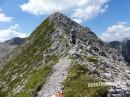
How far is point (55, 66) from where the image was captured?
8294cm

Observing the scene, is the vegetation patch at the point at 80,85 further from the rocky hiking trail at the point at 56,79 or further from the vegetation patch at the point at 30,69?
the vegetation patch at the point at 30,69

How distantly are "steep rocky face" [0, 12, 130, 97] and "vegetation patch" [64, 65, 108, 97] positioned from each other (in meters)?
0.25

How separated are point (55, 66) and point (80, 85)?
21.2m

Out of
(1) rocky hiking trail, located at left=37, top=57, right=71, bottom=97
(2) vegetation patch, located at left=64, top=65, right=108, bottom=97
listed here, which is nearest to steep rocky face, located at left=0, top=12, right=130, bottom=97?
(1) rocky hiking trail, located at left=37, top=57, right=71, bottom=97

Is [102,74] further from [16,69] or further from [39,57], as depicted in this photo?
[16,69]

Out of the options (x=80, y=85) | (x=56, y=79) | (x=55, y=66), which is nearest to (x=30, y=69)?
(x=55, y=66)

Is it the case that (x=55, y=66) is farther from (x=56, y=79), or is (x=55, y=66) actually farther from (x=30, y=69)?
(x=30, y=69)

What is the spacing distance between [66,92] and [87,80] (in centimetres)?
620

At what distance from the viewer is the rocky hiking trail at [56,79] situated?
217 ft

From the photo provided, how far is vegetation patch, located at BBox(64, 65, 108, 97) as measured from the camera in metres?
58.4

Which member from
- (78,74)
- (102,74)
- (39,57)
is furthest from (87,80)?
(39,57)

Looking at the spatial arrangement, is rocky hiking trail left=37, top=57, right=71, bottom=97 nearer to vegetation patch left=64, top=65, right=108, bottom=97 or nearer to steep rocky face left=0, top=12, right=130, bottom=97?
steep rocky face left=0, top=12, right=130, bottom=97

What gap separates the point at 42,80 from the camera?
251 feet

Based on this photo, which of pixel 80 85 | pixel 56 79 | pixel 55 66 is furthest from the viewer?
pixel 55 66
